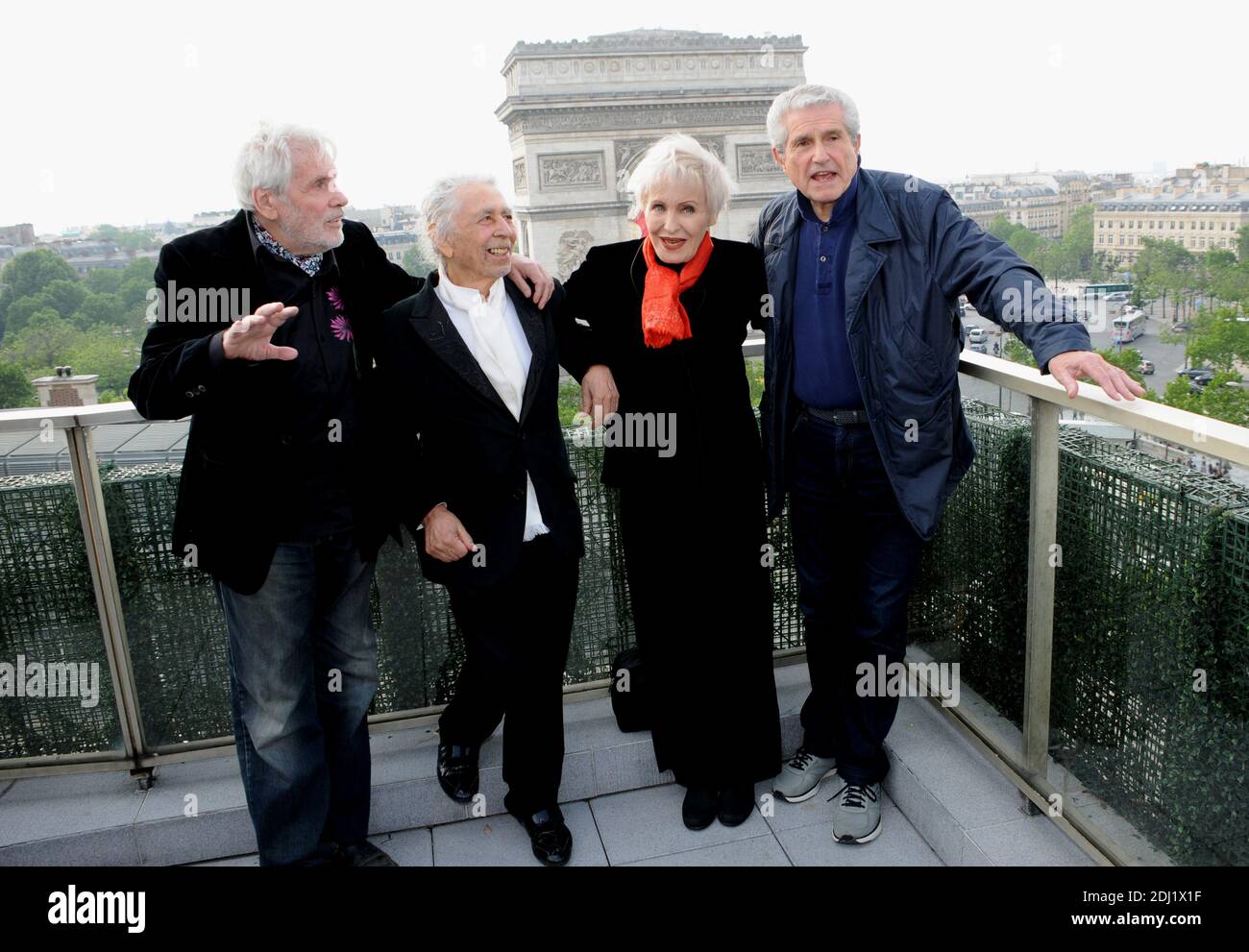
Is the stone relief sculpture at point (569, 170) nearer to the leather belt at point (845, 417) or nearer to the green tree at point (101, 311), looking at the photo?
the green tree at point (101, 311)

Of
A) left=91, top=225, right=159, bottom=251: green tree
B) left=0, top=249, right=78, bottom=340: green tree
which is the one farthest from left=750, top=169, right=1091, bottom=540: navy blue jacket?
left=91, top=225, right=159, bottom=251: green tree

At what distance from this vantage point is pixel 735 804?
86.4 inches

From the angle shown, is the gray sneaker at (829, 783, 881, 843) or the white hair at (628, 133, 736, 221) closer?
the white hair at (628, 133, 736, 221)

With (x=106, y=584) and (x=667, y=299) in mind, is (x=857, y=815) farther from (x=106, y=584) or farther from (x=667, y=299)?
(x=106, y=584)

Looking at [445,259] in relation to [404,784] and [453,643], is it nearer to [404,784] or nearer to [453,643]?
[453,643]

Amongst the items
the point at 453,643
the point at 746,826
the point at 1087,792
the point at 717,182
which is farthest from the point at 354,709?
the point at 1087,792

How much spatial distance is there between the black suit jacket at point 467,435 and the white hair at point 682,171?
0.33 metres

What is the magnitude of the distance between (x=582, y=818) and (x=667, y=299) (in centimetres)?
121

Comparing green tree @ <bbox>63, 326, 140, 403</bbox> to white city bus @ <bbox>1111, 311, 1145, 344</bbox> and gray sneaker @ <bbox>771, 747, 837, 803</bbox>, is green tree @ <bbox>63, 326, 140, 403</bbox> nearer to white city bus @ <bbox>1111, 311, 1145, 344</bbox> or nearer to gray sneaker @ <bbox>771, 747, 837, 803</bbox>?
gray sneaker @ <bbox>771, 747, 837, 803</bbox>

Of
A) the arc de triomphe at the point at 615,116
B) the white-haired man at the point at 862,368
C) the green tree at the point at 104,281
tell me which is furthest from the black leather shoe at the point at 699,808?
the green tree at the point at 104,281

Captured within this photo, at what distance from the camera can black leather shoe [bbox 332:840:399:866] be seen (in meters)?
2.06

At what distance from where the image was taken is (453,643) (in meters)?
2.49

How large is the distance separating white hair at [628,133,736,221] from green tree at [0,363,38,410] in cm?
2793

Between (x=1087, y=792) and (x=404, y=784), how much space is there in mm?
1453
